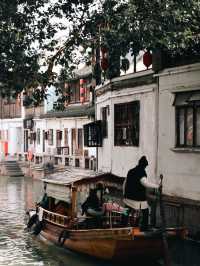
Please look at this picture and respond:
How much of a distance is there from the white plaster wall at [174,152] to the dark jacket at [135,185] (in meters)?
3.47

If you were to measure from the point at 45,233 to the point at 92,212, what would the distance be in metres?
3.02

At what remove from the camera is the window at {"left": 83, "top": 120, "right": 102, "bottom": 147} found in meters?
26.5

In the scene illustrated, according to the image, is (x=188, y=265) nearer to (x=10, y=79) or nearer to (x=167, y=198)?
(x=167, y=198)

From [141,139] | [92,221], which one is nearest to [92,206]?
[92,221]

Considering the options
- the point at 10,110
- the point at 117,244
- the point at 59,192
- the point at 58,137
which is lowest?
the point at 117,244

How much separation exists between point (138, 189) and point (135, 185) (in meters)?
0.15

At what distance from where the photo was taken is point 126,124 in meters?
23.2

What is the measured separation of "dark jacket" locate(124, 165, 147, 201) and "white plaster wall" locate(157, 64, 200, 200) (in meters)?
3.47

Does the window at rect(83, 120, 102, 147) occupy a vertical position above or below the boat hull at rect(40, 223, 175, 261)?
above

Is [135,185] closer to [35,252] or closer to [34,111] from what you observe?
[35,252]

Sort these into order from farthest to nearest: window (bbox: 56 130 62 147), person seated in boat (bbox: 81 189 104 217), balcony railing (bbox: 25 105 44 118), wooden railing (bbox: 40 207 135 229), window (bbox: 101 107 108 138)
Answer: balcony railing (bbox: 25 105 44 118), window (bbox: 56 130 62 147), window (bbox: 101 107 108 138), person seated in boat (bbox: 81 189 104 217), wooden railing (bbox: 40 207 135 229)

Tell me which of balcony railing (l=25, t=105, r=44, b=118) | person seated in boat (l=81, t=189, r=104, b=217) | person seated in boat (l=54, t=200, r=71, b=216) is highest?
balcony railing (l=25, t=105, r=44, b=118)

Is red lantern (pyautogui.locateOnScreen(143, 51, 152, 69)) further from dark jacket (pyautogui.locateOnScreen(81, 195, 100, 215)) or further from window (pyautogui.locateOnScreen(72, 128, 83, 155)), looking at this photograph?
window (pyautogui.locateOnScreen(72, 128, 83, 155))

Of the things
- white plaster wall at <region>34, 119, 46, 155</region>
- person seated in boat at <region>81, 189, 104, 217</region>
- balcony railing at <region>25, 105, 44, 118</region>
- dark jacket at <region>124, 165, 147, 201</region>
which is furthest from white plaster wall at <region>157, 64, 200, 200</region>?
balcony railing at <region>25, 105, 44, 118</region>
